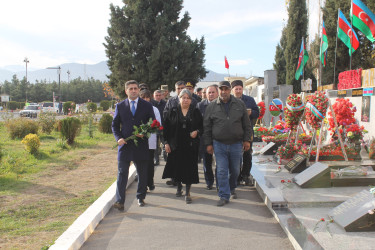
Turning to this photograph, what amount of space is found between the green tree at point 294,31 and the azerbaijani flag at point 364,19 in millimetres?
22037

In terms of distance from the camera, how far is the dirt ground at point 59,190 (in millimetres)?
4211

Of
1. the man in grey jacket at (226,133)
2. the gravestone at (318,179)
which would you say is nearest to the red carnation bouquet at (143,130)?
the man in grey jacket at (226,133)

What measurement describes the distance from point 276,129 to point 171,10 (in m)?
12.0

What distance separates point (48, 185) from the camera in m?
7.13

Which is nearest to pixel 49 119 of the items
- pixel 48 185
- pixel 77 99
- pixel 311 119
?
pixel 48 185

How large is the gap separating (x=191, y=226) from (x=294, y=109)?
4633 mm

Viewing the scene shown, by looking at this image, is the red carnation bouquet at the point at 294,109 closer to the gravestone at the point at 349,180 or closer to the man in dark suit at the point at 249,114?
the man in dark suit at the point at 249,114

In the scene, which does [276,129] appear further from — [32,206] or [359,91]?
[32,206]

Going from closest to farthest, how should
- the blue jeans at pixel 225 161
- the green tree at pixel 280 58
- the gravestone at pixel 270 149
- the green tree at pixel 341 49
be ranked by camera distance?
the blue jeans at pixel 225 161 < the gravestone at pixel 270 149 < the green tree at pixel 341 49 < the green tree at pixel 280 58

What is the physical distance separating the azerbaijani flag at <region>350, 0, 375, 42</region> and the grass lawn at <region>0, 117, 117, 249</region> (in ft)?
27.3

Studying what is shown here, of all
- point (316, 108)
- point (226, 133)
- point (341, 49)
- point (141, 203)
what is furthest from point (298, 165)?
point (341, 49)

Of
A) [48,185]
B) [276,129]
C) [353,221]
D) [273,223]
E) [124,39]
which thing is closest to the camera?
[353,221]

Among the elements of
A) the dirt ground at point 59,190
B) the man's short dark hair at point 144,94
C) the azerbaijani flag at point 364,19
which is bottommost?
the dirt ground at point 59,190

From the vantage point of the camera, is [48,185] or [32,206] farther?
[48,185]
